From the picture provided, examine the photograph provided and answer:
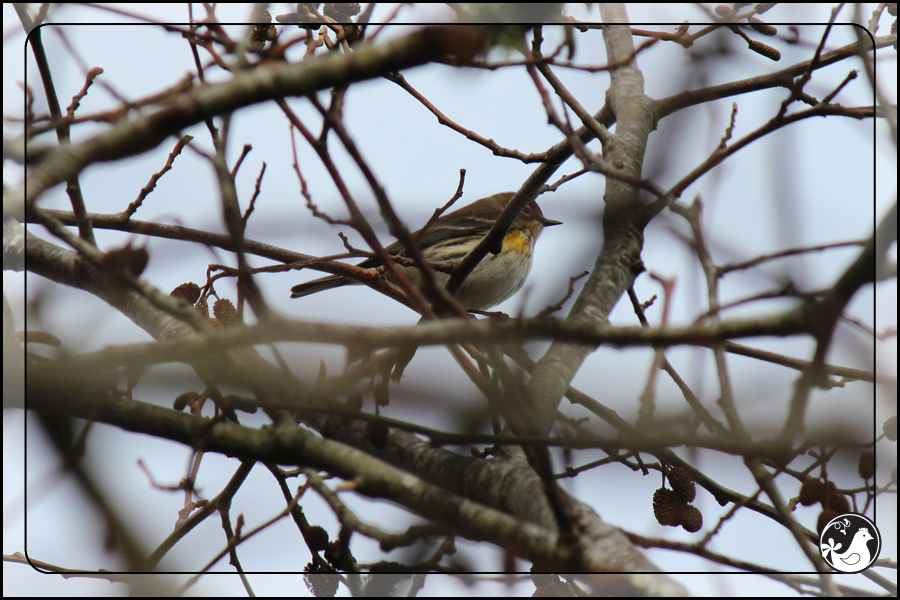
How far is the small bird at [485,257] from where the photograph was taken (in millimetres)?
4188

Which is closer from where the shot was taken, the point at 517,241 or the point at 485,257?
the point at 485,257

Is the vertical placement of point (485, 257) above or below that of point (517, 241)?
below

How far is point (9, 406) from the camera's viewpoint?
150 centimetres

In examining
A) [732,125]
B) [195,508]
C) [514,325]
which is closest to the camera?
[514,325]

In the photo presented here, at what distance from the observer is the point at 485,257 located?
14.7ft

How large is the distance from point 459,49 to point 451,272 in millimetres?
1653

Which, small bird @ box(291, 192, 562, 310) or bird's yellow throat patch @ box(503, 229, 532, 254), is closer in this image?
small bird @ box(291, 192, 562, 310)

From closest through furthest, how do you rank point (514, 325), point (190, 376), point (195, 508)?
point (514, 325), point (190, 376), point (195, 508)

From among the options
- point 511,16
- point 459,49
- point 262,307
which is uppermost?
point 511,16

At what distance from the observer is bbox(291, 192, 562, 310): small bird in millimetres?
4188

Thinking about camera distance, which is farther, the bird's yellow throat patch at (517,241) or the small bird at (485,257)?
the bird's yellow throat patch at (517,241)

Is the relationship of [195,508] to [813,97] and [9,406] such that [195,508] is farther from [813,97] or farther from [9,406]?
[813,97]

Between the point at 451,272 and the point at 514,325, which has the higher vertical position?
the point at 451,272

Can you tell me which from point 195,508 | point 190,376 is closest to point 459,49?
point 190,376
